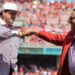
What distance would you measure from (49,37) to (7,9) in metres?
0.85

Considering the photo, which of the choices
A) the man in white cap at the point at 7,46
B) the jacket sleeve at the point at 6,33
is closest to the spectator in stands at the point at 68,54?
the jacket sleeve at the point at 6,33

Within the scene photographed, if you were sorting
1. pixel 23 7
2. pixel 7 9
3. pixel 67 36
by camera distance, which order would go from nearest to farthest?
pixel 67 36 < pixel 7 9 < pixel 23 7

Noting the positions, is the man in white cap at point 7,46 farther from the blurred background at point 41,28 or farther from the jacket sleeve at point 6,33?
the blurred background at point 41,28

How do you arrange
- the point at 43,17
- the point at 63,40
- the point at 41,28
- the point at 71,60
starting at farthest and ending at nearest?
1. the point at 43,17
2. the point at 41,28
3. the point at 63,40
4. the point at 71,60

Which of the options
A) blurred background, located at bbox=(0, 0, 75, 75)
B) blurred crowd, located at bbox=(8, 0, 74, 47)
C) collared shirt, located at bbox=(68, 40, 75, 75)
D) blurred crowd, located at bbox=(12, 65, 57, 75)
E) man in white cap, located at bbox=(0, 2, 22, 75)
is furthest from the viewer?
blurred crowd, located at bbox=(8, 0, 74, 47)

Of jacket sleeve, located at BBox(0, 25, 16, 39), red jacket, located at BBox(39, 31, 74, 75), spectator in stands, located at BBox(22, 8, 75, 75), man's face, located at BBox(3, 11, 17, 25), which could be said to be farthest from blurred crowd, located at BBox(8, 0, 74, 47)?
spectator in stands, located at BBox(22, 8, 75, 75)

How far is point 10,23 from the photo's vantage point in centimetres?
466

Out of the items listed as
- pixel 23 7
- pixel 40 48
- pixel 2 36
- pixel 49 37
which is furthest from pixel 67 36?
pixel 23 7

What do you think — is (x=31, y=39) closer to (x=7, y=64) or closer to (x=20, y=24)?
(x=20, y=24)

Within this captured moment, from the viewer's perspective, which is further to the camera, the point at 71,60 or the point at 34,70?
the point at 34,70

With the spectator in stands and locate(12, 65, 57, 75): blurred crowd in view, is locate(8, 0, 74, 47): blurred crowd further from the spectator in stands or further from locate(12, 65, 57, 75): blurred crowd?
the spectator in stands

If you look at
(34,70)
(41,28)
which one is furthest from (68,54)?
(41,28)

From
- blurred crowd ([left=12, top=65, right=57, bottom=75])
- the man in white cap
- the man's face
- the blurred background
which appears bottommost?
blurred crowd ([left=12, top=65, right=57, bottom=75])

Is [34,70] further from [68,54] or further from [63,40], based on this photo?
[68,54]
